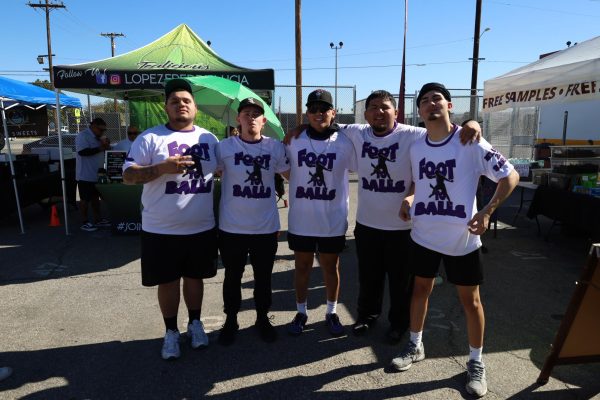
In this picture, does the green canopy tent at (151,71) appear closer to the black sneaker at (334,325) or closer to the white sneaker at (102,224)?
the white sneaker at (102,224)

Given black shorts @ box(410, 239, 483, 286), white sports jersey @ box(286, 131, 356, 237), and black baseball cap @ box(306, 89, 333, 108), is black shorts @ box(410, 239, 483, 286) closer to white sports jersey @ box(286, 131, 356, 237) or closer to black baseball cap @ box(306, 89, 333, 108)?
white sports jersey @ box(286, 131, 356, 237)

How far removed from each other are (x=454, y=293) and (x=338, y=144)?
2.24 m

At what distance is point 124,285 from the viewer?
4645mm

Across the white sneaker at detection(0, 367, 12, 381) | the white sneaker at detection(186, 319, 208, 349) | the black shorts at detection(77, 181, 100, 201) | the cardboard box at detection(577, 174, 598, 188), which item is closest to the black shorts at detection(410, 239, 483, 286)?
the white sneaker at detection(186, 319, 208, 349)

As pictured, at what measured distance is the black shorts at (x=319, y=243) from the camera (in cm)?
323

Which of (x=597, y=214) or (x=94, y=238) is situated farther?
(x=94, y=238)

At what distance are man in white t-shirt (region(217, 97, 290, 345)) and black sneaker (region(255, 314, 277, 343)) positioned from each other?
26 cm

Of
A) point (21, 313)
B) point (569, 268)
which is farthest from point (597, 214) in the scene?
point (21, 313)

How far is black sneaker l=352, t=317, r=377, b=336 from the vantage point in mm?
3432

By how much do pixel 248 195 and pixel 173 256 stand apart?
2.29ft

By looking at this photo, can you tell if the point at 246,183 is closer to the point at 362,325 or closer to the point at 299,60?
the point at 362,325

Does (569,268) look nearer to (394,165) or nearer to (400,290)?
(400,290)

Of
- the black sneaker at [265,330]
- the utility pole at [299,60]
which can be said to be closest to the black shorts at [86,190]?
the black sneaker at [265,330]

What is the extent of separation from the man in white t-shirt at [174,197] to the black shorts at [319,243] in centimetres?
67
